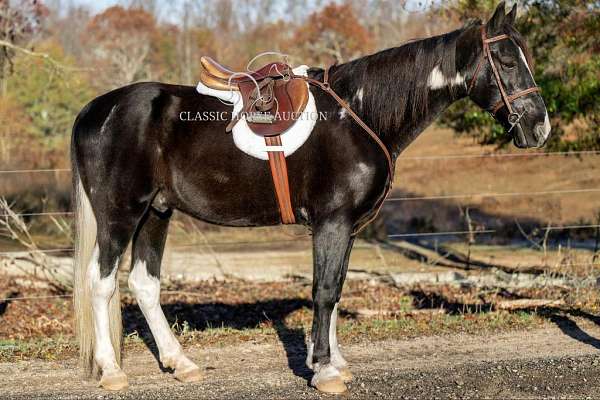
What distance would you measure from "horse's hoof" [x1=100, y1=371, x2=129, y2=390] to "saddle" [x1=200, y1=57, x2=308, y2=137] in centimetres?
168

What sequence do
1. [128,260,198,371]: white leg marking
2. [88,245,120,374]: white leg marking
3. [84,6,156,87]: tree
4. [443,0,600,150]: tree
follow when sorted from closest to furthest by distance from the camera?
[88,245,120,374]: white leg marking
[128,260,198,371]: white leg marking
[443,0,600,150]: tree
[84,6,156,87]: tree

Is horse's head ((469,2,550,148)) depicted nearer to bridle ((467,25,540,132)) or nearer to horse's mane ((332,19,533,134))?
bridle ((467,25,540,132))

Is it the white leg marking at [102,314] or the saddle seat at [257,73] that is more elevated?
the saddle seat at [257,73]

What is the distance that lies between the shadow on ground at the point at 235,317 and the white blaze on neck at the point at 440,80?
2148mm

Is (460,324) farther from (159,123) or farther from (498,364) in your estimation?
(159,123)

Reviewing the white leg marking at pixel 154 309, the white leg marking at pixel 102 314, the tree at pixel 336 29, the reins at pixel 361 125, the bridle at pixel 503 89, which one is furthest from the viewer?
the tree at pixel 336 29

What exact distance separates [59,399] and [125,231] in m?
1.08

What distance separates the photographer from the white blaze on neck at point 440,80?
177 inches

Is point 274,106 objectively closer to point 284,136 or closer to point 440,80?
point 284,136

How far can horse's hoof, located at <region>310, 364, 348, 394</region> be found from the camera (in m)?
4.34

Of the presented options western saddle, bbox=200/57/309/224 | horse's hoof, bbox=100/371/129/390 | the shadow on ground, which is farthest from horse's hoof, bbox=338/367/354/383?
horse's hoof, bbox=100/371/129/390

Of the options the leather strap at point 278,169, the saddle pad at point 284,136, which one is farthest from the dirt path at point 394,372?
the saddle pad at point 284,136

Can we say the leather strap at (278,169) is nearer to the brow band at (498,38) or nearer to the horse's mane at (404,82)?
the horse's mane at (404,82)

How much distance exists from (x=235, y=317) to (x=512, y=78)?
4.02 metres
